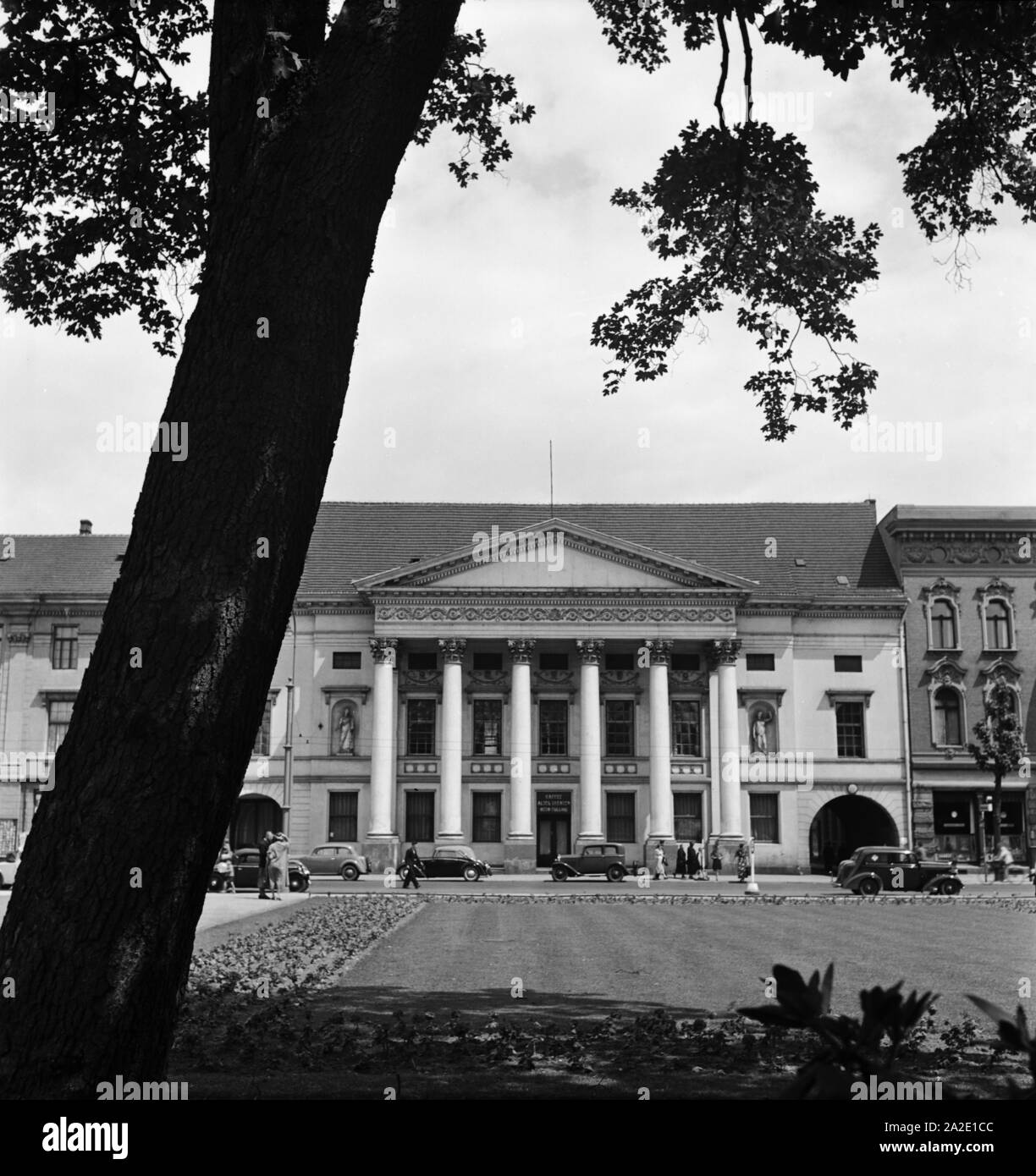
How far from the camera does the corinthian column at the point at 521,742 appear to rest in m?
62.6

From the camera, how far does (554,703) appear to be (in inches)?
2566

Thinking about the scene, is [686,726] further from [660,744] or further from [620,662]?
[620,662]

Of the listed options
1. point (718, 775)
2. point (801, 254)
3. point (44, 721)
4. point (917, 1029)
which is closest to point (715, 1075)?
point (917, 1029)

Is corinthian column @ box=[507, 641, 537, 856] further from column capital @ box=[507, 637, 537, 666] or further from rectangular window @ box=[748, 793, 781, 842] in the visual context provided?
rectangular window @ box=[748, 793, 781, 842]

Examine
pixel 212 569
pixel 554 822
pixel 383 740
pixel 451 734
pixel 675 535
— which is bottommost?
pixel 554 822

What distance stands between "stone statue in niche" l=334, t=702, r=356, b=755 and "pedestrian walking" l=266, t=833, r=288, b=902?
90.7 feet

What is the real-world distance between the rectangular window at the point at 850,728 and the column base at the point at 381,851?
2343 centimetres

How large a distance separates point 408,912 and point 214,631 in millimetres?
23830

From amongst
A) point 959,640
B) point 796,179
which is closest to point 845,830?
point 959,640

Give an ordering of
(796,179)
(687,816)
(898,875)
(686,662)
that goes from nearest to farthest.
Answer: (796,179) → (898,875) → (687,816) → (686,662)

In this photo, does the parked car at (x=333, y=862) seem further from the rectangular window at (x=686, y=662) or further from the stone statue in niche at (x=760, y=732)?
the stone statue in niche at (x=760, y=732)

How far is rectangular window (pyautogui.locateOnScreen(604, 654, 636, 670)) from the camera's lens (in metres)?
65.0

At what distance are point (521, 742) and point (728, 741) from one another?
34.8 feet
